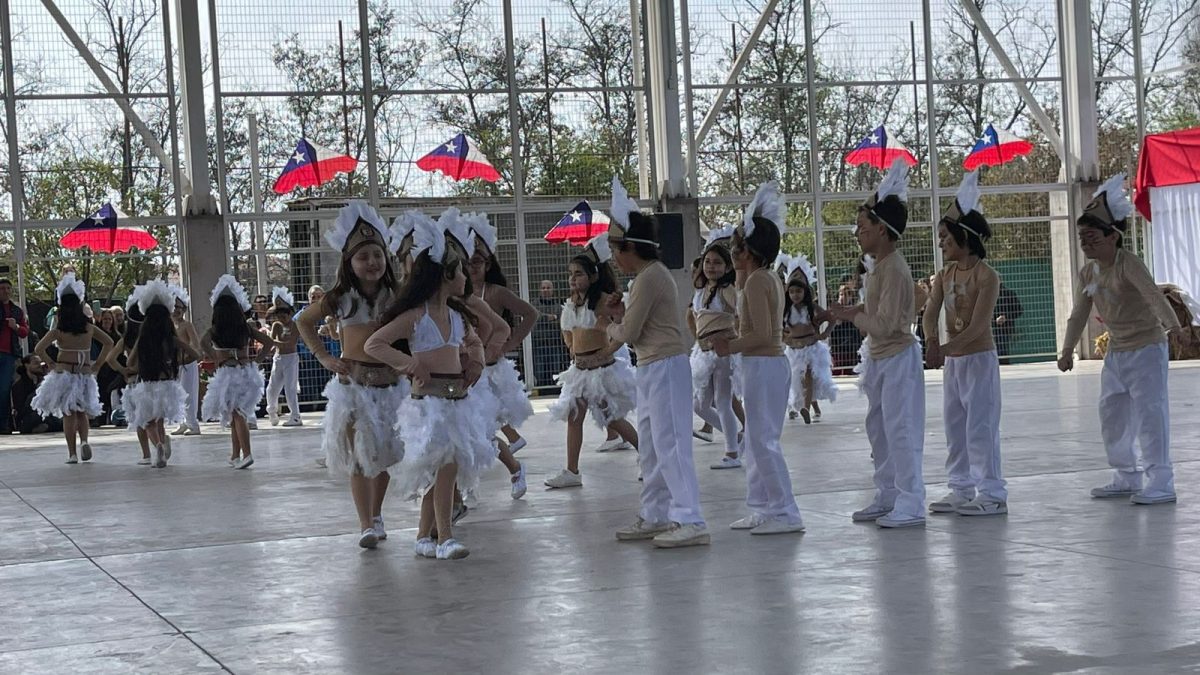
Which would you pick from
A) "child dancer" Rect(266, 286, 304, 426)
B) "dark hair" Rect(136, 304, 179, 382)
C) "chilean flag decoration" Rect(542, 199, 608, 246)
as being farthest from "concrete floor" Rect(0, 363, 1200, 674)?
"chilean flag decoration" Rect(542, 199, 608, 246)

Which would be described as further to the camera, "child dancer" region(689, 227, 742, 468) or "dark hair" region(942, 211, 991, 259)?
"child dancer" region(689, 227, 742, 468)

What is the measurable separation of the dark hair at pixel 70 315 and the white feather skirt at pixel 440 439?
8140 mm

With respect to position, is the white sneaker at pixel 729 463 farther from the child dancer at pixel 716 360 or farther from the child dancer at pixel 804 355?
the child dancer at pixel 804 355

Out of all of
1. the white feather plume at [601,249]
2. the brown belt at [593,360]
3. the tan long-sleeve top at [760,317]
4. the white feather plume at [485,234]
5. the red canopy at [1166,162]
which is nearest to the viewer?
the tan long-sleeve top at [760,317]

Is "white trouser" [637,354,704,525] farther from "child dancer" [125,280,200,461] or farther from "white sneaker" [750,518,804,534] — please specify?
"child dancer" [125,280,200,461]

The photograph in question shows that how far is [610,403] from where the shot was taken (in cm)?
1081

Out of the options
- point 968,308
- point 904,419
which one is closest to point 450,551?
point 904,419

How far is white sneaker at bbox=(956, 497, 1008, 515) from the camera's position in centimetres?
815

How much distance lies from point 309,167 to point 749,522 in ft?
Result: 53.5

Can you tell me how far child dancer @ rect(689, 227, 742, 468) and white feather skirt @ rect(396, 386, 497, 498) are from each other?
3.86 metres

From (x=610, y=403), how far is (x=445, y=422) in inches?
146

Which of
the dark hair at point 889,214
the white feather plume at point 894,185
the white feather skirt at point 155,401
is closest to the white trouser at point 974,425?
the dark hair at point 889,214

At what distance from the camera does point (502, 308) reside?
1010 centimetres

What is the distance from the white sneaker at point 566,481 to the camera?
34.3 feet
